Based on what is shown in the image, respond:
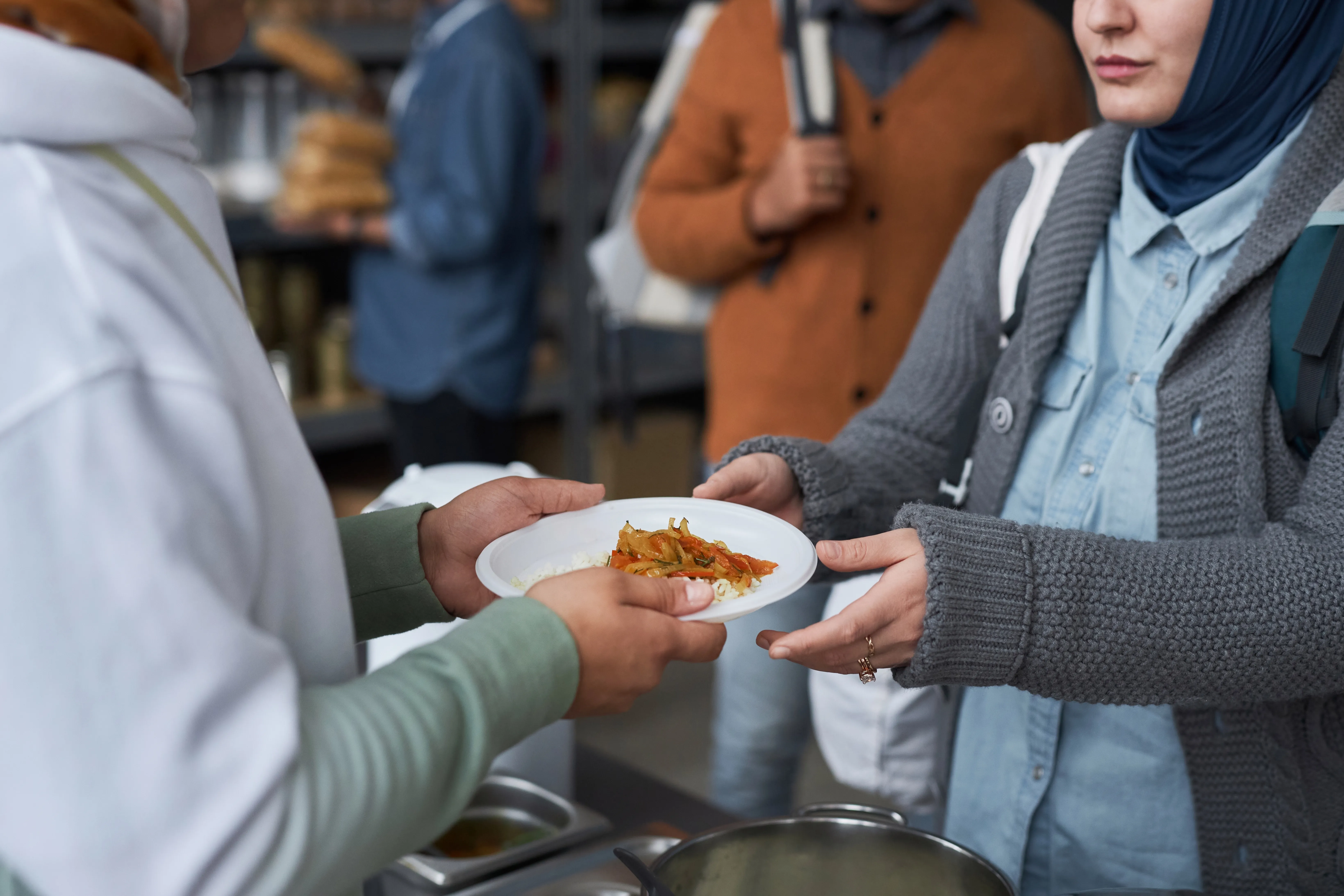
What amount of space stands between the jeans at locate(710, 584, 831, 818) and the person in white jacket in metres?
1.21

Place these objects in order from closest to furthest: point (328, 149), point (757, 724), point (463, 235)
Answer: point (757, 724) → point (463, 235) → point (328, 149)

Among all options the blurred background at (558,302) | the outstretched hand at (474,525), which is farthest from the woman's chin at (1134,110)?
the blurred background at (558,302)

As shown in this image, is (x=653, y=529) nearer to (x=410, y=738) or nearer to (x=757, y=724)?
(x=410, y=738)

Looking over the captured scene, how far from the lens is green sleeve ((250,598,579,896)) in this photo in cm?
54

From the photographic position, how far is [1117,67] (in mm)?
988

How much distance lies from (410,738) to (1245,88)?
86cm

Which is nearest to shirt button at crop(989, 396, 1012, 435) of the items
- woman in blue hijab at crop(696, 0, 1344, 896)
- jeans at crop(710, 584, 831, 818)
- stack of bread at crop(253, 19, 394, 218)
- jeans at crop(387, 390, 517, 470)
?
woman in blue hijab at crop(696, 0, 1344, 896)

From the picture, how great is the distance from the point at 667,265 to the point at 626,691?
1383 millimetres

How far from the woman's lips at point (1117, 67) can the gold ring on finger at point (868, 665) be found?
54 cm

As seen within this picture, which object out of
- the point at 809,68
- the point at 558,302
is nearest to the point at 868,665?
the point at 809,68

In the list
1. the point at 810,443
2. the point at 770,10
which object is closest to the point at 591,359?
the point at 770,10

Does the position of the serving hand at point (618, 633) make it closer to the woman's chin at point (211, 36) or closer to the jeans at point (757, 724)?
the woman's chin at point (211, 36)

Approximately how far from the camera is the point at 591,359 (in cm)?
351

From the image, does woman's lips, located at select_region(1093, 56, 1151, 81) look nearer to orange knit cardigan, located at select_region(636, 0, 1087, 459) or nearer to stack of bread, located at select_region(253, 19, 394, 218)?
orange knit cardigan, located at select_region(636, 0, 1087, 459)
